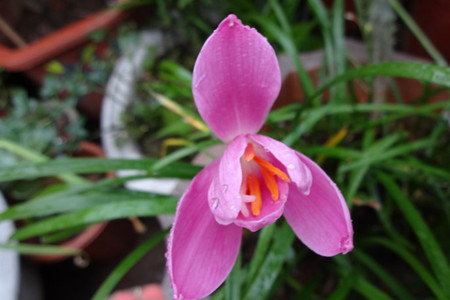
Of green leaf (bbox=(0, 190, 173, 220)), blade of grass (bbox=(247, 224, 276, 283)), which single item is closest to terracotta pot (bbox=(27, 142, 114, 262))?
green leaf (bbox=(0, 190, 173, 220))

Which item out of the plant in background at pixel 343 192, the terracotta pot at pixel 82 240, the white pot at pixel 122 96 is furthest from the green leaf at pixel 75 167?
the terracotta pot at pixel 82 240

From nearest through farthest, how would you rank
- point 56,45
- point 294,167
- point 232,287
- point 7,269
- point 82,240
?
point 294,167
point 232,287
point 7,269
point 82,240
point 56,45

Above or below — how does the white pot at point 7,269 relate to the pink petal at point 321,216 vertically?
below

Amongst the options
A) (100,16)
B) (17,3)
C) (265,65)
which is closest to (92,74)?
(100,16)

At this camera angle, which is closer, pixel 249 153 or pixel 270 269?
pixel 249 153

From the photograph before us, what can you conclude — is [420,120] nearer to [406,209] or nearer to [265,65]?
[406,209]

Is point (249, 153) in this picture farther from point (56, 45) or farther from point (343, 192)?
point (56, 45)

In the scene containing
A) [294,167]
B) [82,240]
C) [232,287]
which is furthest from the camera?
[82,240]

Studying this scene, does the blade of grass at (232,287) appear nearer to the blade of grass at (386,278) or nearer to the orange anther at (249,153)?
the orange anther at (249,153)

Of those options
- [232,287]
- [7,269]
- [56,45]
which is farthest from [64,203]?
[56,45]

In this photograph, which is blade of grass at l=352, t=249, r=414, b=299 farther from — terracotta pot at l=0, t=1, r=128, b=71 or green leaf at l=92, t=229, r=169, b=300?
terracotta pot at l=0, t=1, r=128, b=71
